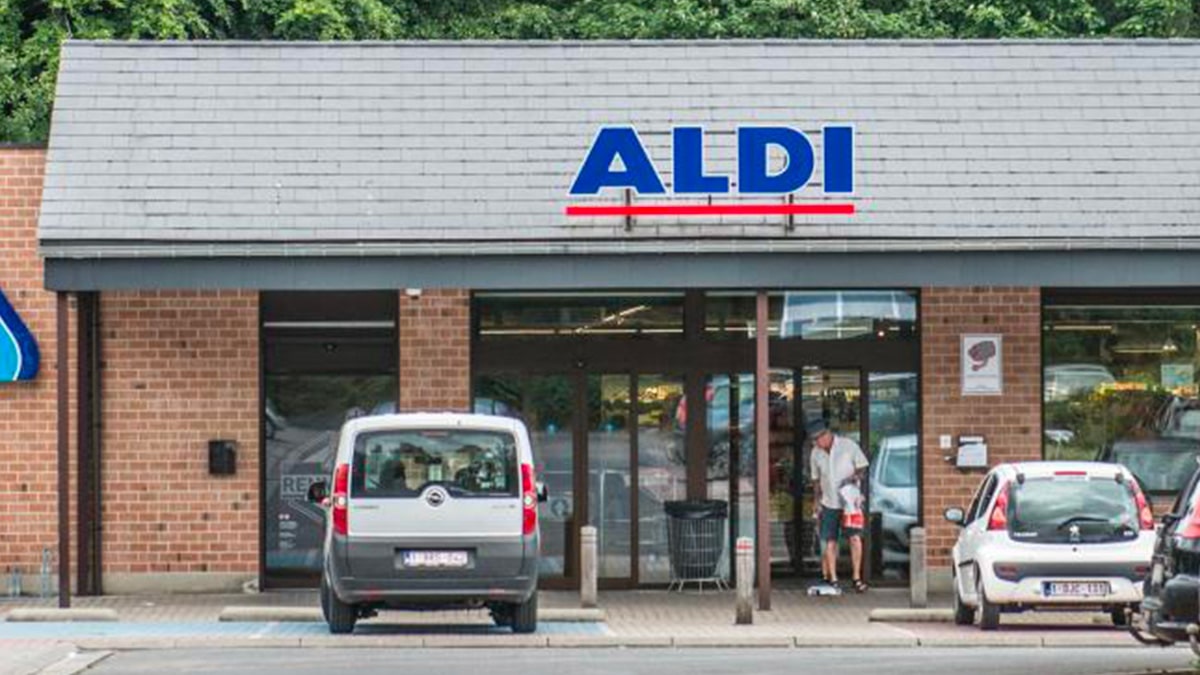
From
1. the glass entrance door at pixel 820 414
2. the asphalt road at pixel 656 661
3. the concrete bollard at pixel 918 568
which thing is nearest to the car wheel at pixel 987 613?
the asphalt road at pixel 656 661

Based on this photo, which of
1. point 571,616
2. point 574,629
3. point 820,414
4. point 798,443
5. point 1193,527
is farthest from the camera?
point 798,443

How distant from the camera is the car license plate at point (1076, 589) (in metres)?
21.6

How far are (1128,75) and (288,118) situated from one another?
338 inches

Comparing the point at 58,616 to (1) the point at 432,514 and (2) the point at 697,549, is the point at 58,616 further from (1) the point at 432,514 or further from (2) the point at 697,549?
(2) the point at 697,549

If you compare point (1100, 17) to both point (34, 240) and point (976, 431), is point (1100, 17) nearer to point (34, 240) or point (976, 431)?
point (976, 431)

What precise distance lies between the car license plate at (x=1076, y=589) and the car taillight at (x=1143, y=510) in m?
0.66

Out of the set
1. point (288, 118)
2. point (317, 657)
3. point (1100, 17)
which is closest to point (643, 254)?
point (288, 118)

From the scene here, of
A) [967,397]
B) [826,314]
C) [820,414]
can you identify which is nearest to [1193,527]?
[967,397]

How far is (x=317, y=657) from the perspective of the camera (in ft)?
65.4

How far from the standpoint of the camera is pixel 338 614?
21797mm

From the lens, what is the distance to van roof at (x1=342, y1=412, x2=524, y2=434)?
21.4 m

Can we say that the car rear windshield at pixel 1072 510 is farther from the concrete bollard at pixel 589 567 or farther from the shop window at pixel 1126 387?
the shop window at pixel 1126 387

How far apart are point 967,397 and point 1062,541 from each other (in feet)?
15.9

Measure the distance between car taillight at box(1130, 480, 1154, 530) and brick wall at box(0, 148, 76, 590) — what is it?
34.9 ft
